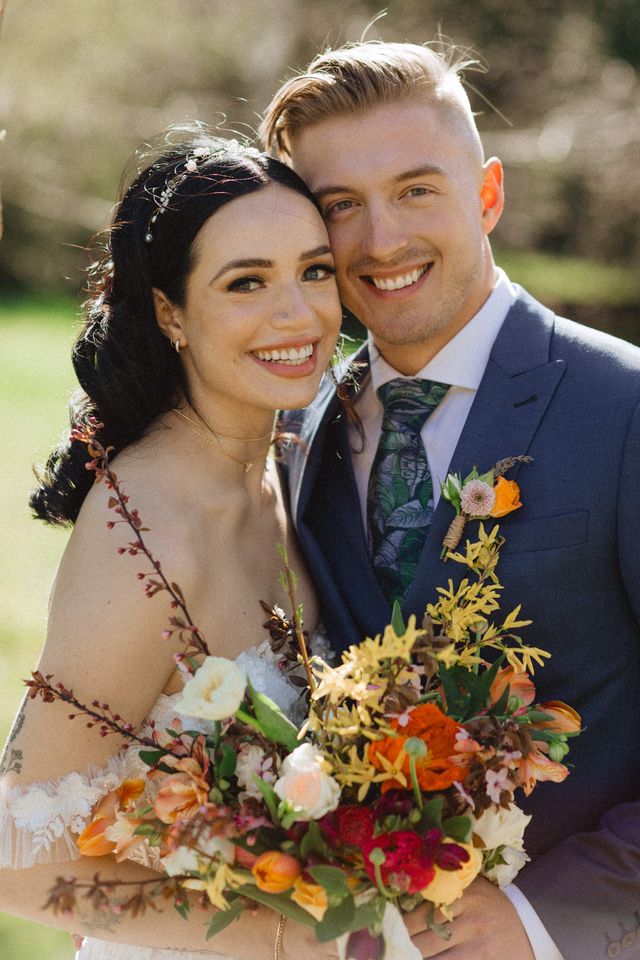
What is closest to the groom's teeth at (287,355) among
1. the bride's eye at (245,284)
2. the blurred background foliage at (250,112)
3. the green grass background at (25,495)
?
the bride's eye at (245,284)

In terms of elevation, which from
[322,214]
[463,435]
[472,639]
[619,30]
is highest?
[619,30]

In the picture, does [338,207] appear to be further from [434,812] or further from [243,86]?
[243,86]

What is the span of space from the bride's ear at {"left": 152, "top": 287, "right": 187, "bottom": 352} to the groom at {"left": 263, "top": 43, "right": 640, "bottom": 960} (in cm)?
57

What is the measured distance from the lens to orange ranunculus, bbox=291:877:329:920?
204 cm

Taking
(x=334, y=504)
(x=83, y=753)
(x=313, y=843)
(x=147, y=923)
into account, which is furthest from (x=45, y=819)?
(x=334, y=504)

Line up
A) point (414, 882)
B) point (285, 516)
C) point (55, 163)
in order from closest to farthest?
point (414, 882), point (285, 516), point (55, 163)

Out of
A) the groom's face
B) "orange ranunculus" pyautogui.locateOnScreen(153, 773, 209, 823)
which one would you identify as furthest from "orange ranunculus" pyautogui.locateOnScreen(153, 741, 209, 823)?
the groom's face

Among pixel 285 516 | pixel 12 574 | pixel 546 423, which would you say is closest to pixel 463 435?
pixel 546 423

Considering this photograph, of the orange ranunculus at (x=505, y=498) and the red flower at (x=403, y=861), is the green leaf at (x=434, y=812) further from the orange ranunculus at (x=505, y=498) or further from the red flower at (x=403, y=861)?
the orange ranunculus at (x=505, y=498)

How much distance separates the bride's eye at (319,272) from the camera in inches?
124

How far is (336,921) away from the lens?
2061mm

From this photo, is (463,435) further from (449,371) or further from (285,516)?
(285,516)

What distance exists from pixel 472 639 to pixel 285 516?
0.92 metres

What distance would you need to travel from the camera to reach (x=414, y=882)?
202 centimetres
